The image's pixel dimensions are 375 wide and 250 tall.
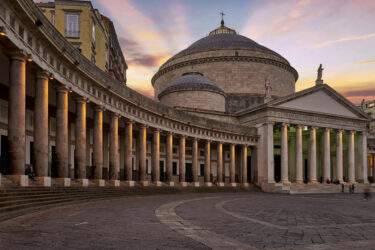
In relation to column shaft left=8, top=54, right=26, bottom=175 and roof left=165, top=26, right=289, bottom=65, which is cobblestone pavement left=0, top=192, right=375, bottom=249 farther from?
roof left=165, top=26, right=289, bottom=65

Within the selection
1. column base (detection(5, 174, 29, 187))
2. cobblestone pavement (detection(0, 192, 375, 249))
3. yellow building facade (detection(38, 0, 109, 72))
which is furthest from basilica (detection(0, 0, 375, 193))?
yellow building facade (detection(38, 0, 109, 72))

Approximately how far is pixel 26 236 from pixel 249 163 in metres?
53.2

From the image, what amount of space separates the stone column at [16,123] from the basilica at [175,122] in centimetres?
4

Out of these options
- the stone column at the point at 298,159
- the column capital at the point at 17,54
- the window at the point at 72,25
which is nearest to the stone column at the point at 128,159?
the window at the point at 72,25

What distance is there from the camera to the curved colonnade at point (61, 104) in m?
18.3

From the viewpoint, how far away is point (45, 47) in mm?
21922

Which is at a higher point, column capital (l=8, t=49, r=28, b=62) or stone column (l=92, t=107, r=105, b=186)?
column capital (l=8, t=49, r=28, b=62)

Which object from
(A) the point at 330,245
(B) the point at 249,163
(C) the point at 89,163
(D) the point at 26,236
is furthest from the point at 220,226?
(B) the point at 249,163

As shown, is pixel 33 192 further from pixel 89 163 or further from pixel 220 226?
pixel 89 163

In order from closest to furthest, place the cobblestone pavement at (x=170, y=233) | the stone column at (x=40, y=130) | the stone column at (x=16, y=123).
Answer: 1. the cobblestone pavement at (x=170, y=233)
2. the stone column at (x=16, y=123)
3. the stone column at (x=40, y=130)

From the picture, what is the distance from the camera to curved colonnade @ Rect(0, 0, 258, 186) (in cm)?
1831

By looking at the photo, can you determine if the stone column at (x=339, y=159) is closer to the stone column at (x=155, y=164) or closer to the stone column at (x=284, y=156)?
the stone column at (x=284, y=156)

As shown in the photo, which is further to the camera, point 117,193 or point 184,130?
point 184,130

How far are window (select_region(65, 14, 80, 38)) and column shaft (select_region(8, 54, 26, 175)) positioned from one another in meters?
27.8
